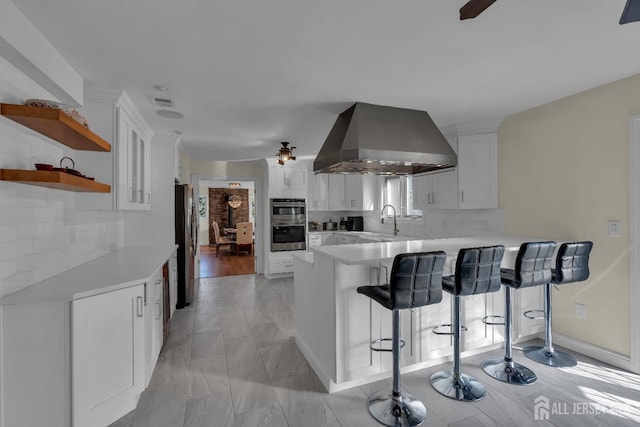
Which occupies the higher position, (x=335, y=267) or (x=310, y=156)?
(x=310, y=156)

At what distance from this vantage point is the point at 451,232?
166 inches

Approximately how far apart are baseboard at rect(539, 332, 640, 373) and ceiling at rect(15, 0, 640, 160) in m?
2.32

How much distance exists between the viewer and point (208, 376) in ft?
7.95

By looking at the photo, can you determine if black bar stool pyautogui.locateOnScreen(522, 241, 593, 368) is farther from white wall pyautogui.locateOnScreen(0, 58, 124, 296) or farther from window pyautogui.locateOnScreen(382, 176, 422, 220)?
white wall pyautogui.locateOnScreen(0, 58, 124, 296)

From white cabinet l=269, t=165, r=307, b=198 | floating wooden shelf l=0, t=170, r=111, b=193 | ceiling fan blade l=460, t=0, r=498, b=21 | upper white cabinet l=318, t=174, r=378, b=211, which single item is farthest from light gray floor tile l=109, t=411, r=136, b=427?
upper white cabinet l=318, t=174, r=378, b=211

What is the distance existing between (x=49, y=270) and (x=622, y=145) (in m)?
4.48

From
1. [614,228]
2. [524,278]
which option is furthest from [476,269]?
[614,228]

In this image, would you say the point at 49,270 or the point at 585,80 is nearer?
the point at 49,270

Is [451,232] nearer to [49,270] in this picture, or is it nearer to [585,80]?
[585,80]

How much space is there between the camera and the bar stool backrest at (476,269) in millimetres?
2059

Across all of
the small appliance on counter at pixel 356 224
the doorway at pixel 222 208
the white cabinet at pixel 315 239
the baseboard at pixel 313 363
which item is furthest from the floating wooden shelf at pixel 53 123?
the doorway at pixel 222 208

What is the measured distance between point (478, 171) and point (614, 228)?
1403 mm

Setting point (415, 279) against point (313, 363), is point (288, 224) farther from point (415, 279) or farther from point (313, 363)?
point (415, 279)

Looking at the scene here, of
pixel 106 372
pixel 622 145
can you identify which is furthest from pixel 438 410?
pixel 622 145
